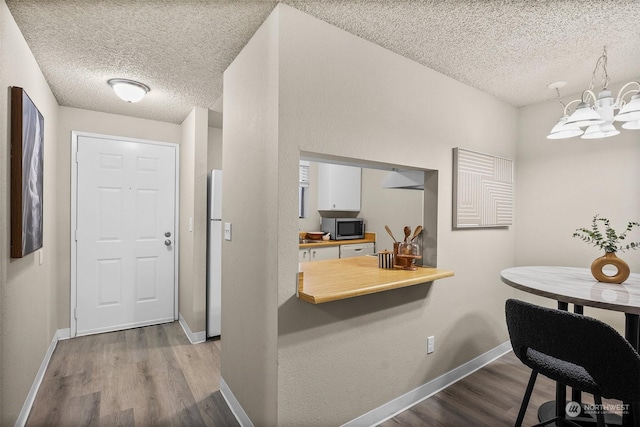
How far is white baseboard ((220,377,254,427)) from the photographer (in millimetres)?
1894

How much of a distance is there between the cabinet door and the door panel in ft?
5.46

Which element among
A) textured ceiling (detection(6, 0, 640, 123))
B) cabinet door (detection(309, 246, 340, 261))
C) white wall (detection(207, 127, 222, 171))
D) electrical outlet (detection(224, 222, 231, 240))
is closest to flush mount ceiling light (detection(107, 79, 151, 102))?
textured ceiling (detection(6, 0, 640, 123))

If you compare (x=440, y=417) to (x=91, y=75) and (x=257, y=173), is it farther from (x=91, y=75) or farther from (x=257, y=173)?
(x=91, y=75)

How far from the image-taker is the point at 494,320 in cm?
286

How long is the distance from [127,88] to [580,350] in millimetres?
3250

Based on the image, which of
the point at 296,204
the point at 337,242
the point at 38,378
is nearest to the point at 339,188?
the point at 337,242

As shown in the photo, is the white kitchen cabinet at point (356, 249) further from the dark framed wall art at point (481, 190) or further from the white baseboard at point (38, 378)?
the white baseboard at point (38, 378)

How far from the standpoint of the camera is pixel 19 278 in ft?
6.11

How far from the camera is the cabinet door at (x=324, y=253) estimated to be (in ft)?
13.3

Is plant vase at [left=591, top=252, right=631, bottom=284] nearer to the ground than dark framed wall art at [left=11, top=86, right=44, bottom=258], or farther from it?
nearer to the ground

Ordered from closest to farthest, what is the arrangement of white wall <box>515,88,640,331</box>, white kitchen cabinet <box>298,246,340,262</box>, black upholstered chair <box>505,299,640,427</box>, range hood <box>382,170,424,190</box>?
1. black upholstered chair <box>505,299,640,427</box>
2. range hood <box>382,170,424,190</box>
3. white wall <box>515,88,640,331</box>
4. white kitchen cabinet <box>298,246,340,262</box>

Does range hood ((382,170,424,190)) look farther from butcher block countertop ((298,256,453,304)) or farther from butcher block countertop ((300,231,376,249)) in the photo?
butcher block countertop ((300,231,376,249))

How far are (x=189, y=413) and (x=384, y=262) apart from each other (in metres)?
1.60

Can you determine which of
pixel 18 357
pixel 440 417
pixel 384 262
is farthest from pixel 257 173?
pixel 440 417
